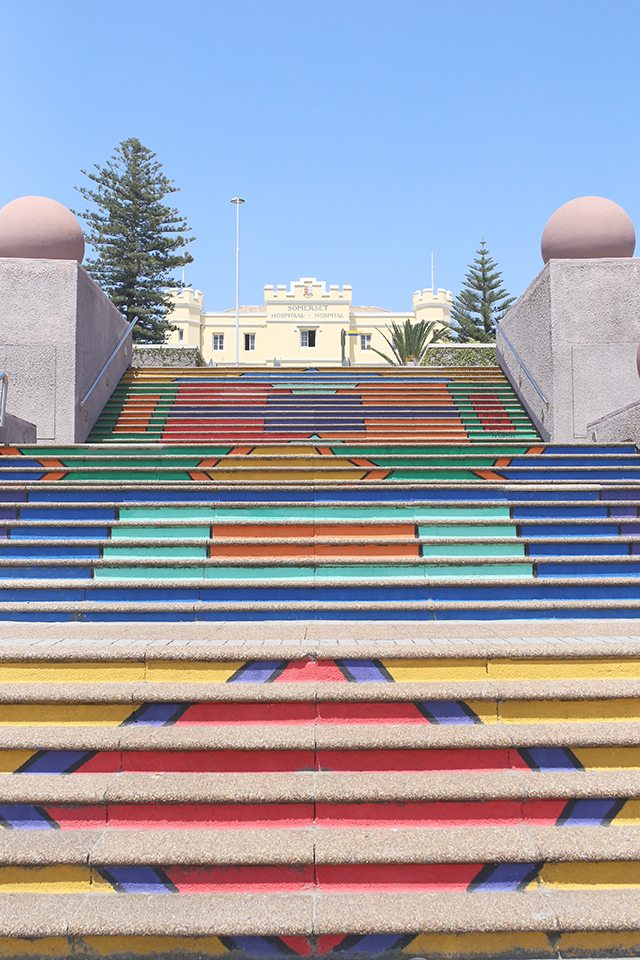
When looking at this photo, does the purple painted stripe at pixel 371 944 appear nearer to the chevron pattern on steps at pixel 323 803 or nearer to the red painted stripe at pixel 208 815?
the chevron pattern on steps at pixel 323 803

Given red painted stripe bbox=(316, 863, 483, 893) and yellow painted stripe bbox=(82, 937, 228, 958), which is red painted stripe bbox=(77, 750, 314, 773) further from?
yellow painted stripe bbox=(82, 937, 228, 958)

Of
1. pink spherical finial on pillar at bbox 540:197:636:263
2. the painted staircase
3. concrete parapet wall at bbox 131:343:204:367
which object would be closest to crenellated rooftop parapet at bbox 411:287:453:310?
concrete parapet wall at bbox 131:343:204:367

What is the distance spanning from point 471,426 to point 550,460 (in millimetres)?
3293

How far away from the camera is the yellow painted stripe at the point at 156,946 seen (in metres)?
2.50

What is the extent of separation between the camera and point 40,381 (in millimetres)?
8945

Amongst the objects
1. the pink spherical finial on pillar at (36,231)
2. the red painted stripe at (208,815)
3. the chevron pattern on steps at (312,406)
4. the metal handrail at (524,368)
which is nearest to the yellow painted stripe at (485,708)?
the red painted stripe at (208,815)

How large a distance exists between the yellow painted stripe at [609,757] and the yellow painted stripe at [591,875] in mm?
412

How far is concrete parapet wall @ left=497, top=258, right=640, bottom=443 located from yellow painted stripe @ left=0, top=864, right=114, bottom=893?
7781 mm

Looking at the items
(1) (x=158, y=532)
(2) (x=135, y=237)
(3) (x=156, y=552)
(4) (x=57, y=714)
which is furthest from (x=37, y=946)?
(2) (x=135, y=237)

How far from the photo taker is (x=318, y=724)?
321 cm

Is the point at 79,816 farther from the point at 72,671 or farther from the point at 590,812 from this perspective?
the point at 590,812

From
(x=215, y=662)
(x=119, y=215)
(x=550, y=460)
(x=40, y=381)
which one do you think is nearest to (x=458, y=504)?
(x=550, y=460)

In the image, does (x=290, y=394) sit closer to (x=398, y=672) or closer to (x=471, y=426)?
(x=471, y=426)

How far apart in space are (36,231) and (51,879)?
8988 millimetres
